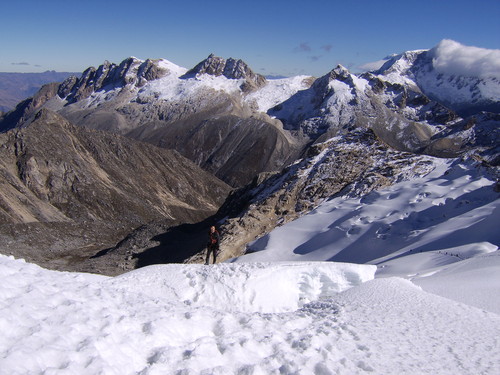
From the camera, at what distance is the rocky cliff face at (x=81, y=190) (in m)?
44.7

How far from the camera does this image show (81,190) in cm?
5703

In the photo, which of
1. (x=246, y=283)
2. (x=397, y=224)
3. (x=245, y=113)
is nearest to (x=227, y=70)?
(x=245, y=113)

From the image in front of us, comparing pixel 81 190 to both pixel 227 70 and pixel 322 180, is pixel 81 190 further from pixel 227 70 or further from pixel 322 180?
pixel 227 70

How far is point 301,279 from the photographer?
12734 millimetres

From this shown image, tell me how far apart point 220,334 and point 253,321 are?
77 cm

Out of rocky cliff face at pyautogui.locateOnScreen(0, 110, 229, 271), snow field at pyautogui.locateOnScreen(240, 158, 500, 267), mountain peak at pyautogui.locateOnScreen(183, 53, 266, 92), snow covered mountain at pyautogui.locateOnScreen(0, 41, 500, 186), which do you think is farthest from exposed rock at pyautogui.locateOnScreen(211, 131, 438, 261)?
mountain peak at pyautogui.locateOnScreen(183, 53, 266, 92)

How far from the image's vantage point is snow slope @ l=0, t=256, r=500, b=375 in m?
5.37

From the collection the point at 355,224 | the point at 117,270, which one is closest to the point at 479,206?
the point at 355,224

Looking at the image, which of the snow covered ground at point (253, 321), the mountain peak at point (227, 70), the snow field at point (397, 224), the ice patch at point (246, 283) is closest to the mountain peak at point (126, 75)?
the mountain peak at point (227, 70)

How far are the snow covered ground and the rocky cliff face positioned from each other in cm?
2877

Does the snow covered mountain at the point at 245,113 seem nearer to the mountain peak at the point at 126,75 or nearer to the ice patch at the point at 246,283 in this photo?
the mountain peak at the point at 126,75

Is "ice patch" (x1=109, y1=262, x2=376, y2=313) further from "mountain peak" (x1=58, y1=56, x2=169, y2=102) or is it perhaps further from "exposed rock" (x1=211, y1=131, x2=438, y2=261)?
"mountain peak" (x1=58, y1=56, x2=169, y2=102)

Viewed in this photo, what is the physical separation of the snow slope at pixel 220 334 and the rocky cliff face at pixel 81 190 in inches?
1236

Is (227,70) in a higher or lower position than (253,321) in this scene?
higher
